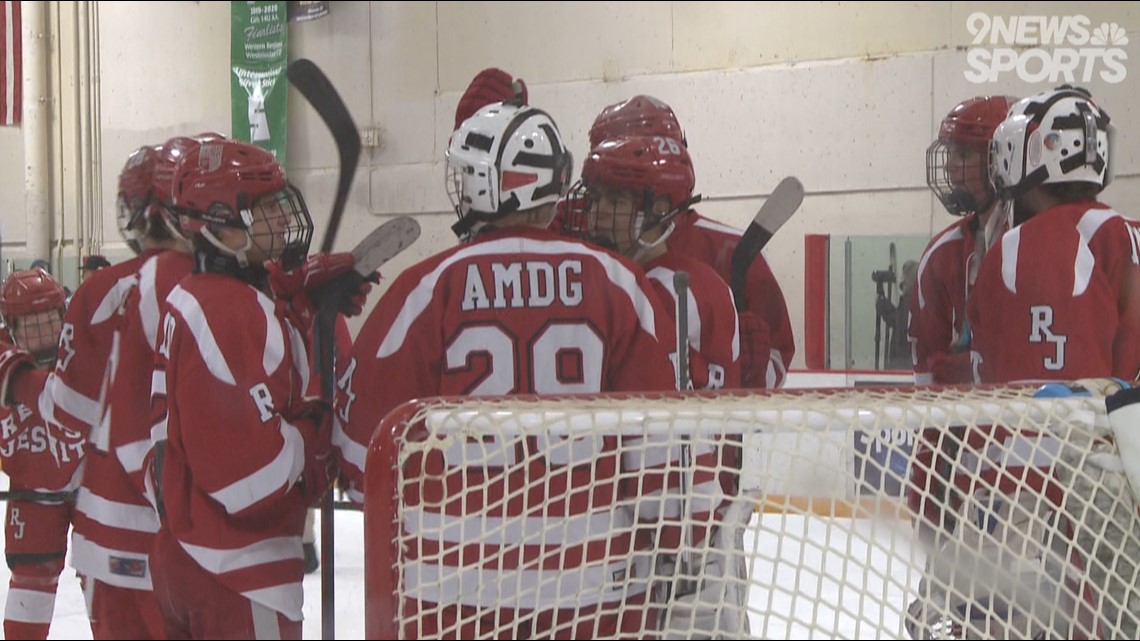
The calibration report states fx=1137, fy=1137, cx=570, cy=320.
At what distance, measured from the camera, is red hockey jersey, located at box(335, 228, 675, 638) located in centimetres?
134

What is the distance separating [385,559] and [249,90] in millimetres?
2543

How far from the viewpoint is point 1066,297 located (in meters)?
1.87

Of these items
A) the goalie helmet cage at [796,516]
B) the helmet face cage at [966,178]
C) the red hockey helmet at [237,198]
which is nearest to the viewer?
the goalie helmet cage at [796,516]

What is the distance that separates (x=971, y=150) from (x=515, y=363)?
1331 millimetres

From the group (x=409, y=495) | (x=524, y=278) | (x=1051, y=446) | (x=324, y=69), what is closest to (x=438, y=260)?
(x=524, y=278)

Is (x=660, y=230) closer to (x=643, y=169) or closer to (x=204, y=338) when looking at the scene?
(x=643, y=169)

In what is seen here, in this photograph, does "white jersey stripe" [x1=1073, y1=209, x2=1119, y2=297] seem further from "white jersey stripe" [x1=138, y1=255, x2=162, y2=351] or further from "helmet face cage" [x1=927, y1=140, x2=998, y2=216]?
"white jersey stripe" [x1=138, y1=255, x2=162, y2=351]

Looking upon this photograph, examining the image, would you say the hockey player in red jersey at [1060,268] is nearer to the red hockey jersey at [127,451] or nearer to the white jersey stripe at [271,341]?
the white jersey stripe at [271,341]

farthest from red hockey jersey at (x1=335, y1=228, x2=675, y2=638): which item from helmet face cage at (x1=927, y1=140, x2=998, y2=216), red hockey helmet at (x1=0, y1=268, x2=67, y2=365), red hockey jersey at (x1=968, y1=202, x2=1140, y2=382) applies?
helmet face cage at (x1=927, y1=140, x2=998, y2=216)

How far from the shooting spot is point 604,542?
1.43 metres

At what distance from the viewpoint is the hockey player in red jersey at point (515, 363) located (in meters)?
1.36

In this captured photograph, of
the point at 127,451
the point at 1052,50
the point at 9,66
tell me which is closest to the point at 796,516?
the point at 127,451

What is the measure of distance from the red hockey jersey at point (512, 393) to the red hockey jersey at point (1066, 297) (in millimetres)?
663

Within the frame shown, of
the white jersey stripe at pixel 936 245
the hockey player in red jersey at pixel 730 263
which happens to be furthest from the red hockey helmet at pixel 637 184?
the white jersey stripe at pixel 936 245
